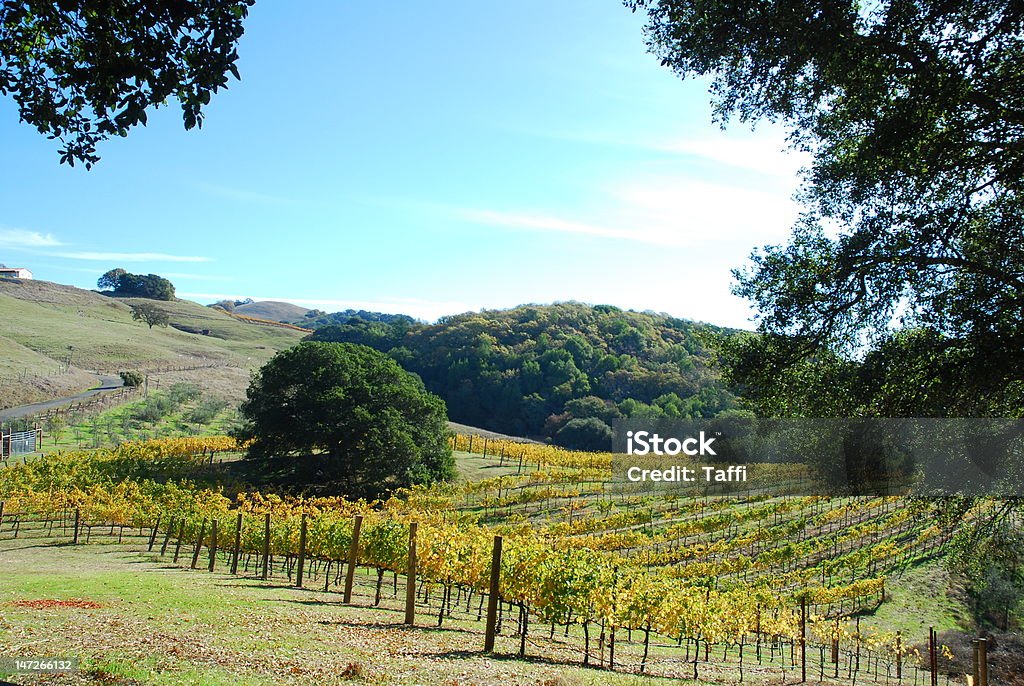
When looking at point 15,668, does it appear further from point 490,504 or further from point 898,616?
point 490,504

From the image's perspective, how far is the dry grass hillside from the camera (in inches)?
2056

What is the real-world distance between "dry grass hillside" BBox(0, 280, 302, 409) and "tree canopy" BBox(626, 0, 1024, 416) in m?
52.7

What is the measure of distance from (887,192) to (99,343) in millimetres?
78302

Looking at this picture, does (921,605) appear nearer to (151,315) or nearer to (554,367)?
(554,367)

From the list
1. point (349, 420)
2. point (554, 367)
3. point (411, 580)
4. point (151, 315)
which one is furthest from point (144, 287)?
point (411, 580)

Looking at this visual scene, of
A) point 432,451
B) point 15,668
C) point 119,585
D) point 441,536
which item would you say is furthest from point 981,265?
point 432,451

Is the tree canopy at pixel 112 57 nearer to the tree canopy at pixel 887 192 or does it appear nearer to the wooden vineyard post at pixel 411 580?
the tree canopy at pixel 887 192

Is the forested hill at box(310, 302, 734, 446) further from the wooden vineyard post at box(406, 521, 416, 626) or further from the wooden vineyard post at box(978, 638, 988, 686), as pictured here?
the wooden vineyard post at box(978, 638, 988, 686)

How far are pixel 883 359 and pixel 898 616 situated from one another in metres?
13.6

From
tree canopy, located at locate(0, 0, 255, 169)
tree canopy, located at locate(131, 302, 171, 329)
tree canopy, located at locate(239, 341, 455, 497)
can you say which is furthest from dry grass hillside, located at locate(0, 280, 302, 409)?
tree canopy, located at locate(0, 0, 255, 169)

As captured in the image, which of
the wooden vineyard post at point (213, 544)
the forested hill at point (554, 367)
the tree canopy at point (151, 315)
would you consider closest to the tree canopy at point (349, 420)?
the wooden vineyard post at point (213, 544)

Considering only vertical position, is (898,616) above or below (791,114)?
below

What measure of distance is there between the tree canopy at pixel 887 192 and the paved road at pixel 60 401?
44943 millimetres

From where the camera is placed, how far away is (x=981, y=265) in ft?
19.4
